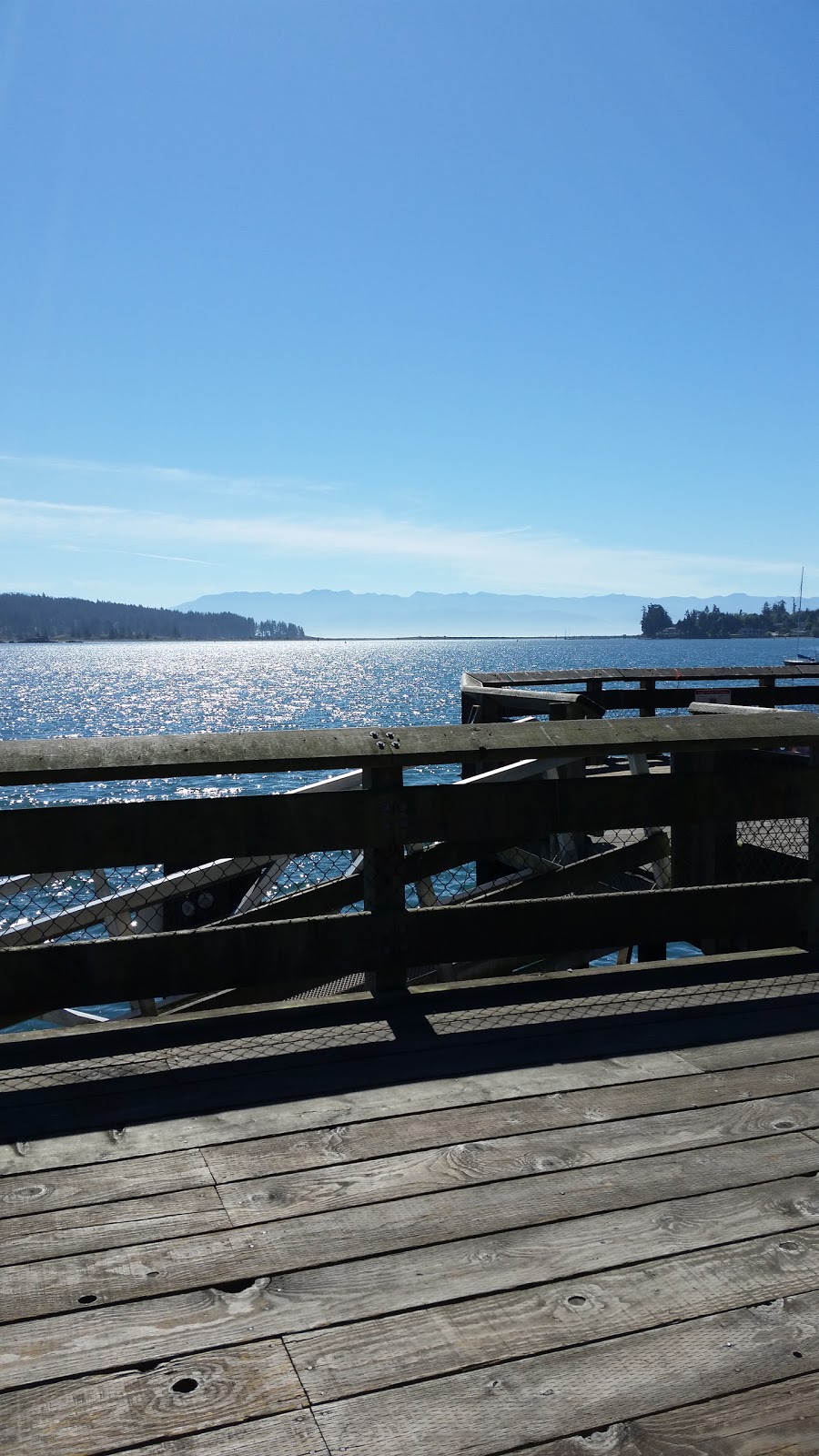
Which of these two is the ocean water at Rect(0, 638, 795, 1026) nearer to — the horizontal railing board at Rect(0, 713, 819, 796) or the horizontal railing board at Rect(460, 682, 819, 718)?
the horizontal railing board at Rect(0, 713, 819, 796)

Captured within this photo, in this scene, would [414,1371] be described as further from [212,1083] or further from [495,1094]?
[212,1083]

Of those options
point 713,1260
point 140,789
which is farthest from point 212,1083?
Result: point 140,789

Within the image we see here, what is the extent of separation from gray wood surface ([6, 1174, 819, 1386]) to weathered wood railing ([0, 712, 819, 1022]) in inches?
59.1

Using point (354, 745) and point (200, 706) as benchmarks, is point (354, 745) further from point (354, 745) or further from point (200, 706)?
point (200, 706)

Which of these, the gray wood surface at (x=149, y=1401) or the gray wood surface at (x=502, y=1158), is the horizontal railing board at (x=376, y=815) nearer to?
the gray wood surface at (x=502, y=1158)

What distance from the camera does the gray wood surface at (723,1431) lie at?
1.86 metres

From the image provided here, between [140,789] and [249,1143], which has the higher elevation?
[249,1143]

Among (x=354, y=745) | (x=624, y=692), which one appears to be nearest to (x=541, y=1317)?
(x=354, y=745)

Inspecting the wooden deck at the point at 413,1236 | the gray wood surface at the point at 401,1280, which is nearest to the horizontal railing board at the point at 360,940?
the wooden deck at the point at 413,1236

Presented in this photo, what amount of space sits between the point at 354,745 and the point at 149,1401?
2.28 meters

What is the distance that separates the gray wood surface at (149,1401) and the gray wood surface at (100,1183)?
0.70 m

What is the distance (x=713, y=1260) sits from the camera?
95.3 inches

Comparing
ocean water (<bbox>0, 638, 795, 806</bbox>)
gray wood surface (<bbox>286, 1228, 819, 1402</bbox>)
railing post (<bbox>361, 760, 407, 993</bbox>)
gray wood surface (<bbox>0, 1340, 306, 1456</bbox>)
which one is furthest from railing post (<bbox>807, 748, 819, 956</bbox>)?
ocean water (<bbox>0, 638, 795, 806</bbox>)

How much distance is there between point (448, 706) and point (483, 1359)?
2706 inches
